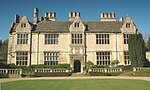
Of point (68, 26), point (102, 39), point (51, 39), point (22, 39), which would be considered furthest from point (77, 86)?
point (68, 26)

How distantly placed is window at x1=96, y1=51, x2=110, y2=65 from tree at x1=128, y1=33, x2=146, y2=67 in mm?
4922

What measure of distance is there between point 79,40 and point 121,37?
8123 mm

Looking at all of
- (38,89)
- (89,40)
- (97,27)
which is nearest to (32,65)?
(89,40)

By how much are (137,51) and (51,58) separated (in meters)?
15.5

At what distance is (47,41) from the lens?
116 feet

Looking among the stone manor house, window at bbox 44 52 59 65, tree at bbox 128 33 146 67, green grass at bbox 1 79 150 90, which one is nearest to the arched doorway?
the stone manor house

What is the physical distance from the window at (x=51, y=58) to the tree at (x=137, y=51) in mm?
13570

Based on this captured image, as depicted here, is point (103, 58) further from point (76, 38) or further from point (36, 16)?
point (36, 16)

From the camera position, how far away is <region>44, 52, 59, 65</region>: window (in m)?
34.7

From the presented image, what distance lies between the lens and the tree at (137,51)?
1203 inches

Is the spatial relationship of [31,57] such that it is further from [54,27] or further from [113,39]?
[113,39]

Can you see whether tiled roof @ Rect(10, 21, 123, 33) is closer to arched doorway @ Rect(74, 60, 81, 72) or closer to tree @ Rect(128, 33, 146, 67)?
tree @ Rect(128, 33, 146, 67)

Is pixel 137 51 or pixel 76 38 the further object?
pixel 76 38

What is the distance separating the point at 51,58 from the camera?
34750 millimetres
